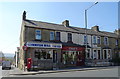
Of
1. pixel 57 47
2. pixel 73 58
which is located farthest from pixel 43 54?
pixel 73 58

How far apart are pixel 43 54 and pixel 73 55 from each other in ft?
19.6

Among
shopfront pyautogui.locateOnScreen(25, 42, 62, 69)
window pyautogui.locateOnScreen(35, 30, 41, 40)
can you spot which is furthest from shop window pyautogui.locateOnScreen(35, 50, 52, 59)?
window pyautogui.locateOnScreen(35, 30, 41, 40)

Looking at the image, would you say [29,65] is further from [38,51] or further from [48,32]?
[48,32]

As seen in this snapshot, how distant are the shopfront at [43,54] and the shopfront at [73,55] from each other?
146 cm

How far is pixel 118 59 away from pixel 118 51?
3740 millimetres

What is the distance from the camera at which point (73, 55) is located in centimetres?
3034

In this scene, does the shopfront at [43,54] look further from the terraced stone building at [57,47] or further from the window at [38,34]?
the window at [38,34]

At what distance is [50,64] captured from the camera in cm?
2544

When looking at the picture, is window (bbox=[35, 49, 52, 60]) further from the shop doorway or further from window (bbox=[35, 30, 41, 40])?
the shop doorway

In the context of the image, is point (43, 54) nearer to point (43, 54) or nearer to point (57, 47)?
point (43, 54)

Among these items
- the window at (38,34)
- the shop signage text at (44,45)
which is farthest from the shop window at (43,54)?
the window at (38,34)

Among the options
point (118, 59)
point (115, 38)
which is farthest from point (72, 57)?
point (115, 38)

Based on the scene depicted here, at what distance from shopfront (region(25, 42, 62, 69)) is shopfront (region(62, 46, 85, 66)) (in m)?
1.46

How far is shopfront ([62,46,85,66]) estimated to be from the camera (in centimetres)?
2902
